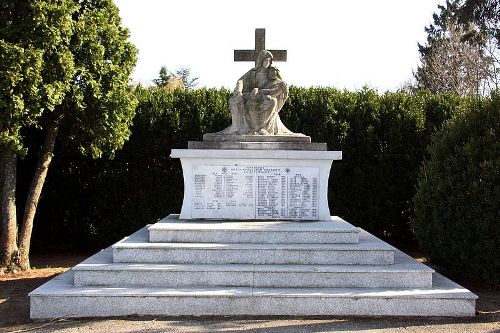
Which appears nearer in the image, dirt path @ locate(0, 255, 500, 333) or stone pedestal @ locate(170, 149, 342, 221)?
dirt path @ locate(0, 255, 500, 333)

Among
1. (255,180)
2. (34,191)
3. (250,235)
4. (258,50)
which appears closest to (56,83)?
(34,191)

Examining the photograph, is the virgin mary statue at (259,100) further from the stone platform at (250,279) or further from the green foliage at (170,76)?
the green foliage at (170,76)

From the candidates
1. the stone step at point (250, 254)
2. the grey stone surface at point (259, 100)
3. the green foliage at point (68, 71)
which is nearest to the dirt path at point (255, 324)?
the stone step at point (250, 254)

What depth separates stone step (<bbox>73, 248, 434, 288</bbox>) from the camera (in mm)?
6348

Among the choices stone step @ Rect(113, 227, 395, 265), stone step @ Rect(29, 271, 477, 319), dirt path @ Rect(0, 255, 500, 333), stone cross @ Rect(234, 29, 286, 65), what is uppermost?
stone cross @ Rect(234, 29, 286, 65)

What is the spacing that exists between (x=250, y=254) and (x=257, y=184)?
1678 millimetres

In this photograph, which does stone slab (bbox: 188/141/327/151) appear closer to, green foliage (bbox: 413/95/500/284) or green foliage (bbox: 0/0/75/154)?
green foliage (bbox: 413/95/500/284)

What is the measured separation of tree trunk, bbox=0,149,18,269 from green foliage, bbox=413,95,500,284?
6.73m

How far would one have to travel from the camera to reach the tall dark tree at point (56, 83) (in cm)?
805

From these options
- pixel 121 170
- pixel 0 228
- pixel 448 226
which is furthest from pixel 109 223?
pixel 448 226

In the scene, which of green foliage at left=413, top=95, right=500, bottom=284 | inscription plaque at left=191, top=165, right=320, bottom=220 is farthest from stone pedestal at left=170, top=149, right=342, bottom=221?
green foliage at left=413, top=95, right=500, bottom=284

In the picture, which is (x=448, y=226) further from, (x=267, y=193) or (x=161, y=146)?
(x=161, y=146)

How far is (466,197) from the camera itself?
25.3ft

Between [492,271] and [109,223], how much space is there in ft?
24.9
